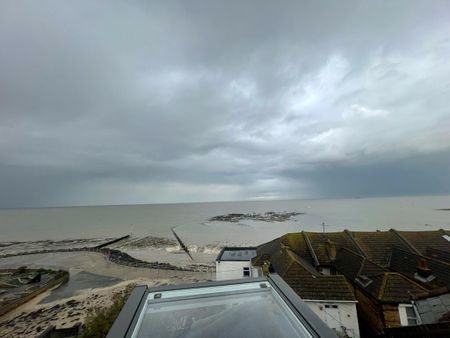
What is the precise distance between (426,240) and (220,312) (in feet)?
90.3

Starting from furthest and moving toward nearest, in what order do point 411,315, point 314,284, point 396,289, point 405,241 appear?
point 405,241 → point 314,284 → point 396,289 → point 411,315

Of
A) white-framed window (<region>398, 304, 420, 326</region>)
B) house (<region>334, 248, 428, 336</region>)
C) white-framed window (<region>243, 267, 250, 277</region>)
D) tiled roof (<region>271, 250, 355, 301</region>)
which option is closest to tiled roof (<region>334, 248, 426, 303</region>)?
house (<region>334, 248, 428, 336</region>)

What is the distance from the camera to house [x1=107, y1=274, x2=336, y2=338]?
9.55 ft

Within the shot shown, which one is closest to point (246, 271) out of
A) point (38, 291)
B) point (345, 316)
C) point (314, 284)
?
point (314, 284)

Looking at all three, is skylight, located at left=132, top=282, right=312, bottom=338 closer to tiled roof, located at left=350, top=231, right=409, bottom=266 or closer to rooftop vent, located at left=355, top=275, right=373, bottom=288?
rooftop vent, located at left=355, top=275, right=373, bottom=288

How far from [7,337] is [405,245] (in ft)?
113

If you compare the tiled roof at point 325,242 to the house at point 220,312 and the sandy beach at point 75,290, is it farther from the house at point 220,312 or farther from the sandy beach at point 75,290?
the house at point 220,312

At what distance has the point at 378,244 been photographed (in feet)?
70.6

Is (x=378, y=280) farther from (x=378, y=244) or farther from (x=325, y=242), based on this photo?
(x=378, y=244)

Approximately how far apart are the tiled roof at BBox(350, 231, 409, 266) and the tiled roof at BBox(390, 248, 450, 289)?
932 millimetres

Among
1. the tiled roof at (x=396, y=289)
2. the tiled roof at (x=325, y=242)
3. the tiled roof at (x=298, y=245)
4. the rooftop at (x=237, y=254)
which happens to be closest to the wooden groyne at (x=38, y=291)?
the rooftop at (x=237, y=254)

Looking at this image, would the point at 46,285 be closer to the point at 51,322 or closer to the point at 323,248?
the point at 51,322

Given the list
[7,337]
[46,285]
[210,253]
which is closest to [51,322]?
[7,337]

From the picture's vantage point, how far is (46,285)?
27.5 m
